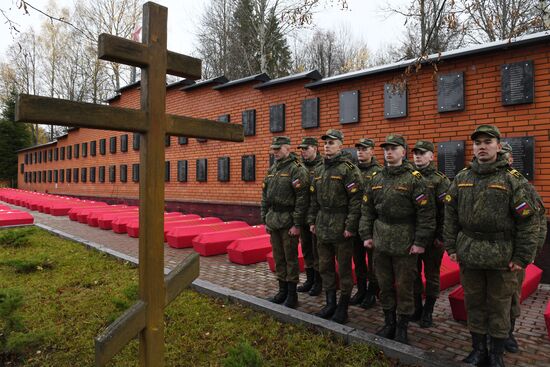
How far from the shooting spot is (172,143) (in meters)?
14.1

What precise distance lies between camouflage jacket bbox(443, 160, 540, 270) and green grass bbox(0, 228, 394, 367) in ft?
4.14

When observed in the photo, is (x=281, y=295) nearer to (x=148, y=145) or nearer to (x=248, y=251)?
Answer: (x=248, y=251)

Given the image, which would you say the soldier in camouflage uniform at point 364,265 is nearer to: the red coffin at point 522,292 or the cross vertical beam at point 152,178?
the red coffin at point 522,292

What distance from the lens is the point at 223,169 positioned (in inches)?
460

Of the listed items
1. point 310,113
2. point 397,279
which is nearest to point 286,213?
point 397,279

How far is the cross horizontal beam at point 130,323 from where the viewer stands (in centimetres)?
193

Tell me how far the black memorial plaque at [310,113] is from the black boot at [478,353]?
6.61 m

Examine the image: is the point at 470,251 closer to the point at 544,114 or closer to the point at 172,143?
the point at 544,114

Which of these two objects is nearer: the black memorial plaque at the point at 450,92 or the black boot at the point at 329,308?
the black boot at the point at 329,308

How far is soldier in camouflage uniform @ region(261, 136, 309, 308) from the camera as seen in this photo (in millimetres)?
4777

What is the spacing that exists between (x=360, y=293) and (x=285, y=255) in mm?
1095

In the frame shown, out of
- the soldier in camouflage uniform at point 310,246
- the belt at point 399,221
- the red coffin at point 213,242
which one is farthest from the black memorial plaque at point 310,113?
the belt at point 399,221

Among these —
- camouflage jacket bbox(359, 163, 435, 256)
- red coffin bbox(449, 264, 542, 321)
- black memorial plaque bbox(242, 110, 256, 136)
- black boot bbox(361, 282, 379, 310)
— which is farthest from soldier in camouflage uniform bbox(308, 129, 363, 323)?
black memorial plaque bbox(242, 110, 256, 136)

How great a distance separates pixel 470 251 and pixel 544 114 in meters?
4.12
